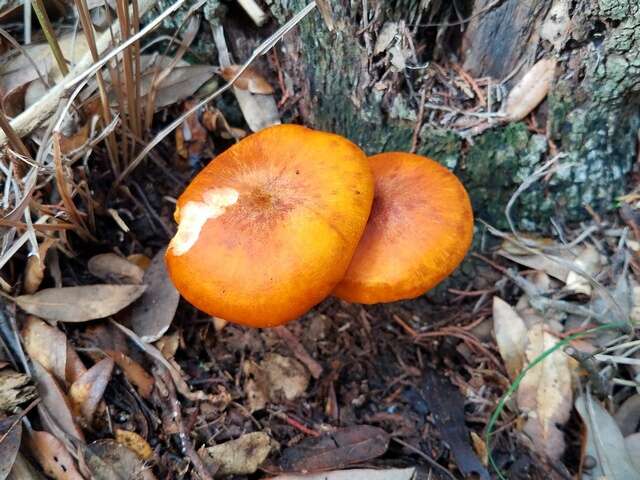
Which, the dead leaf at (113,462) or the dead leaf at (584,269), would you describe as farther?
the dead leaf at (584,269)

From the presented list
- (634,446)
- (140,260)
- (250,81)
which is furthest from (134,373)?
(634,446)

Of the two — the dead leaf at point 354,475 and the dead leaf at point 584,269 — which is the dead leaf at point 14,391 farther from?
the dead leaf at point 584,269

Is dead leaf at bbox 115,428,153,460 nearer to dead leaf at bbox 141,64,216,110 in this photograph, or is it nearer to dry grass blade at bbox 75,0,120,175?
dry grass blade at bbox 75,0,120,175

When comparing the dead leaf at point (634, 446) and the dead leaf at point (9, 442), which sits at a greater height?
the dead leaf at point (9, 442)

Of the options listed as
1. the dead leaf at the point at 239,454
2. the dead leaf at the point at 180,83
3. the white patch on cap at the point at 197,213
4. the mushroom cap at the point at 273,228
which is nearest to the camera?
the mushroom cap at the point at 273,228

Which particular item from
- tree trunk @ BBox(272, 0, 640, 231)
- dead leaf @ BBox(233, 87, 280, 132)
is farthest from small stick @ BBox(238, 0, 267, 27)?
dead leaf @ BBox(233, 87, 280, 132)

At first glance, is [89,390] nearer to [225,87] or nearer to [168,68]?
[225,87]

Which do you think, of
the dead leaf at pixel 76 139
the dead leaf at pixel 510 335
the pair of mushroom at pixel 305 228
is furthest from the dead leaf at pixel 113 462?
the dead leaf at pixel 510 335
